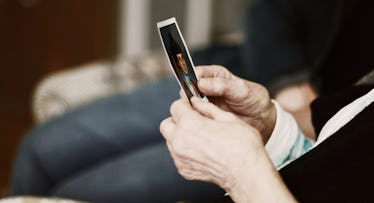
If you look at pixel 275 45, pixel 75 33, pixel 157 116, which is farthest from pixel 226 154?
pixel 75 33

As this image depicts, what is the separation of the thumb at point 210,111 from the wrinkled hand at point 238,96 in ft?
0.10

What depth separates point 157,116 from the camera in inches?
54.7

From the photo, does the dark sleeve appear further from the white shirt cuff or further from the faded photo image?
the faded photo image

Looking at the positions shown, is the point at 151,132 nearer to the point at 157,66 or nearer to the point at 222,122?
the point at 157,66

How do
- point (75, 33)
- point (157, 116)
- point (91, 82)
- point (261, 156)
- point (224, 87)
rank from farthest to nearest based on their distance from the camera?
point (75, 33)
point (91, 82)
point (157, 116)
point (224, 87)
point (261, 156)

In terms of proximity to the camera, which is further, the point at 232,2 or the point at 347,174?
the point at 232,2

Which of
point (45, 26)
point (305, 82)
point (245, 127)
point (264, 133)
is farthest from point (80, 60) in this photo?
point (245, 127)

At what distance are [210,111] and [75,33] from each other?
6.13 ft

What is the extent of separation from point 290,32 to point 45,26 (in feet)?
4.19

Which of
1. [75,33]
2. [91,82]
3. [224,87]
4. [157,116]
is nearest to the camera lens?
[224,87]

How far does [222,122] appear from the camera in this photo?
688mm

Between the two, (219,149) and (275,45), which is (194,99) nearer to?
(219,149)

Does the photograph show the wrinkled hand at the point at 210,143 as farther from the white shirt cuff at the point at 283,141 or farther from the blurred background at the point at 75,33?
the blurred background at the point at 75,33

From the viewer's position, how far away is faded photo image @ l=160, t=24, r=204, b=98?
0.75 metres
